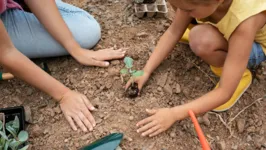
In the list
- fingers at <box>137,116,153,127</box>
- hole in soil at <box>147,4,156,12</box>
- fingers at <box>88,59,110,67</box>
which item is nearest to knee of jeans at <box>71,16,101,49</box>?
fingers at <box>88,59,110,67</box>

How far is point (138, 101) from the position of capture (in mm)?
1995

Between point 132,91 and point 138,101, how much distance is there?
0.06 m

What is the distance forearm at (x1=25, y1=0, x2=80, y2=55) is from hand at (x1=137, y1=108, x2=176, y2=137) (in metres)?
0.60

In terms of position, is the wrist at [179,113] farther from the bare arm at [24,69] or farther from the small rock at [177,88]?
the bare arm at [24,69]

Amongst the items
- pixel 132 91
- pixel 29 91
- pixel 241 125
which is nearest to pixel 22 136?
pixel 29 91

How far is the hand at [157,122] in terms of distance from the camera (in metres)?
1.79

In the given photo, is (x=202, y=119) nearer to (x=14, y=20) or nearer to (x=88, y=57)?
(x=88, y=57)

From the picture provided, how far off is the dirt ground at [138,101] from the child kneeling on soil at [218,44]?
3.0 inches

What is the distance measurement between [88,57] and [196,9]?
29.7 inches

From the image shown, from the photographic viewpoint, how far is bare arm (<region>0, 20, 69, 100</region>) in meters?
1.79

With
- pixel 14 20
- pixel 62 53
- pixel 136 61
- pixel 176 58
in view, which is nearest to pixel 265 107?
pixel 176 58

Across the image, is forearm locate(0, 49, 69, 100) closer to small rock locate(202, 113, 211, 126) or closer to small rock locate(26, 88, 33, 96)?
small rock locate(26, 88, 33, 96)

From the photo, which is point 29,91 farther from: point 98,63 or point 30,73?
point 98,63

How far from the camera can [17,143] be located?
163 centimetres
